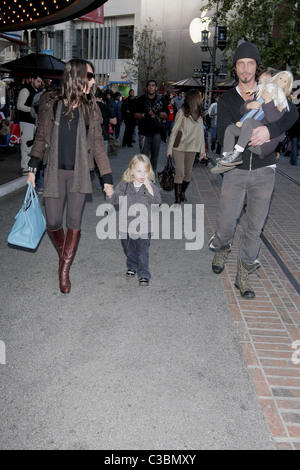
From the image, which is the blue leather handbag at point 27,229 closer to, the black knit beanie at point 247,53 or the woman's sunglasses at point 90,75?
the woman's sunglasses at point 90,75

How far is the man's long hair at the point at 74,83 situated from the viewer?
13.6 feet

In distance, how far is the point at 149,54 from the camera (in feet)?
173

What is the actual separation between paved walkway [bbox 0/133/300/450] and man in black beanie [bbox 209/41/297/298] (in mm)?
514

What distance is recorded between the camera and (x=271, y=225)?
7.82 metres

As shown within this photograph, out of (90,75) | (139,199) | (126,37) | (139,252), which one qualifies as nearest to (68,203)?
(139,199)

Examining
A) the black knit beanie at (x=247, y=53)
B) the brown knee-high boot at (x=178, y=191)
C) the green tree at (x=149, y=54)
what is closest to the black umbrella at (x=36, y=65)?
the brown knee-high boot at (x=178, y=191)

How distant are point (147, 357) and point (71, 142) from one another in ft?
6.75

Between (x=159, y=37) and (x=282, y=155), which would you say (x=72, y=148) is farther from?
(x=159, y=37)

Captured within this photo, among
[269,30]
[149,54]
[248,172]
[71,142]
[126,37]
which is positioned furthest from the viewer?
[126,37]

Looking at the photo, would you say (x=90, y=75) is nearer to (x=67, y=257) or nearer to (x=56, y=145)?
(x=56, y=145)

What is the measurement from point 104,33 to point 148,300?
63.5m

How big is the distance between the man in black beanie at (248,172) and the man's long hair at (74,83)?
1290mm
